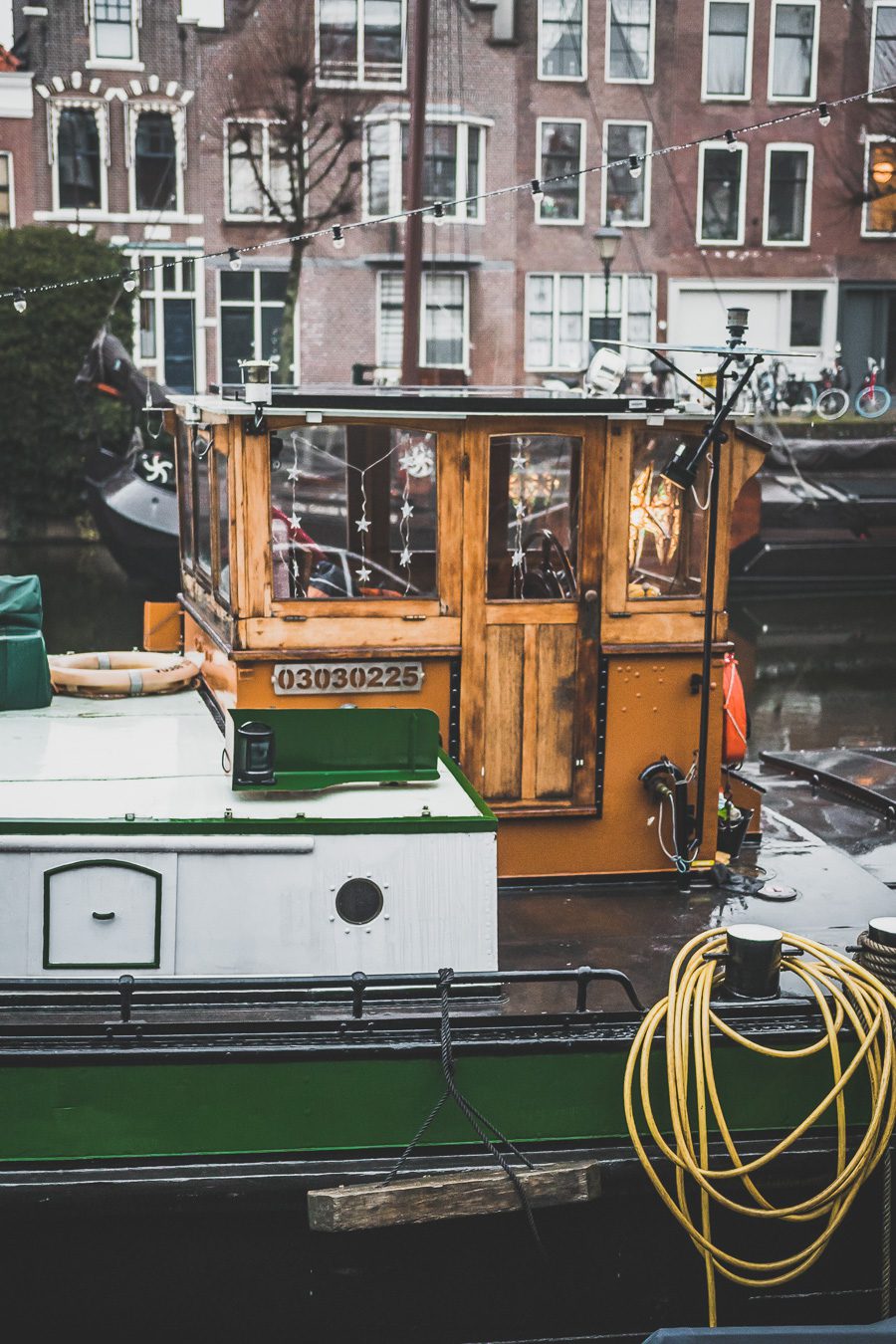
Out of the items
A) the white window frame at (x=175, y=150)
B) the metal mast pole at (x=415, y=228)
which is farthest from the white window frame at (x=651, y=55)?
the metal mast pole at (x=415, y=228)

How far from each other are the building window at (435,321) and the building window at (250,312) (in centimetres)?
231

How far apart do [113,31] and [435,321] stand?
29.6 feet

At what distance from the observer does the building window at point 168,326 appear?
31344 mm

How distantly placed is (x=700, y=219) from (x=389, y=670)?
96.3 feet

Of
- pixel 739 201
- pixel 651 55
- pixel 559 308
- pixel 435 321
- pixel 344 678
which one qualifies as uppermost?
pixel 651 55

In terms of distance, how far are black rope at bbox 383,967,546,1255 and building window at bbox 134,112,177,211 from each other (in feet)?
95.4

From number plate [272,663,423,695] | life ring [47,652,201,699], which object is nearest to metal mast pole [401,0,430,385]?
life ring [47,652,201,699]

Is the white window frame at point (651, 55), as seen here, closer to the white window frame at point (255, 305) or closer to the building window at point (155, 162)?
the white window frame at point (255, 305)

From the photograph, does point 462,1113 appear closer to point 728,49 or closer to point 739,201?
point 739,201

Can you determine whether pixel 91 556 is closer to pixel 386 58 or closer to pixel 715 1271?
pixel 386 58

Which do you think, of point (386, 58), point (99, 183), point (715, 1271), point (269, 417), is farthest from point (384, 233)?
point (715, 1271)

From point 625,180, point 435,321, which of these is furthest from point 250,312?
point 625,180

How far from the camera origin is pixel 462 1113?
5.15 metres

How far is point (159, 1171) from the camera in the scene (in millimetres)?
4953
